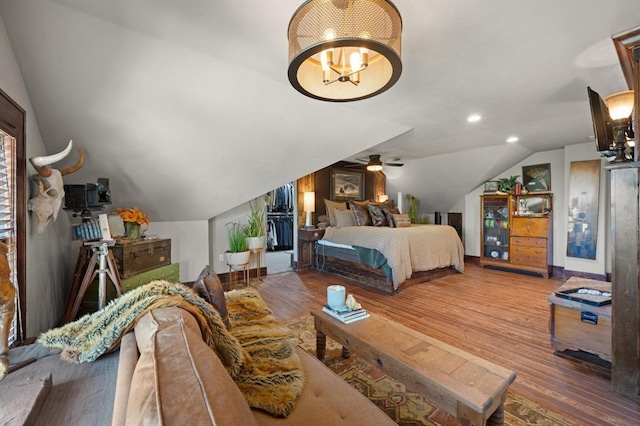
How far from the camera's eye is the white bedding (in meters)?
3.78

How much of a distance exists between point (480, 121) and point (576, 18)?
6.12ft

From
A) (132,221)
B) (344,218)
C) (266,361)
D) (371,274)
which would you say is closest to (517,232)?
(371,274)

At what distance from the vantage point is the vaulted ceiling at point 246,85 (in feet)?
4.79

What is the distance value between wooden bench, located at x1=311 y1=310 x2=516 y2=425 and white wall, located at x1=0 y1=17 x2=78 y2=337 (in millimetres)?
2017

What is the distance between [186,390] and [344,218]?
15.2 ft

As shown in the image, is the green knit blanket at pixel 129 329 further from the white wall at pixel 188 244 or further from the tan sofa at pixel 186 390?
the white wall at pixel 188 244

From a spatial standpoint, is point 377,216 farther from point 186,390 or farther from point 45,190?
point 186,390

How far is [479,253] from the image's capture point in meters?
5.77

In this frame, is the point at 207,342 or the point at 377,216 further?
the point at 377,216

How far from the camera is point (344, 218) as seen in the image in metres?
5.12

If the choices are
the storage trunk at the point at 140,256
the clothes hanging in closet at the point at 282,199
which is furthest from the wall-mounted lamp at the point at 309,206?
the storage trunk at the point at 140,256

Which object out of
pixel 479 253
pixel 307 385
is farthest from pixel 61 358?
pixel 479 253

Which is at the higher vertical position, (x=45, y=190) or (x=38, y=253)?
(x=45, y=190)

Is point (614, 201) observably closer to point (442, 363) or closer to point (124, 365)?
point (442, 363)
